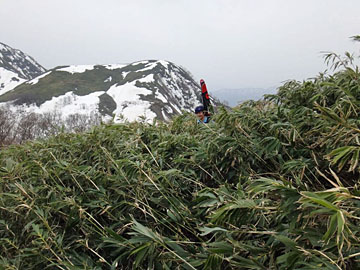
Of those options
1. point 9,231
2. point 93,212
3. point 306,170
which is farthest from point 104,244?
point 306,170

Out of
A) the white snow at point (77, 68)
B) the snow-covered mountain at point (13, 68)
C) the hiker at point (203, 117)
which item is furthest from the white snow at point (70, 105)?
the hiker at point (203, 117)

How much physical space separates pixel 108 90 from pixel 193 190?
125 meters

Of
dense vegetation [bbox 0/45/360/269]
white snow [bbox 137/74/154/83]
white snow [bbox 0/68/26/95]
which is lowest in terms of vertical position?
white snow [bbox 137/74/154/83]

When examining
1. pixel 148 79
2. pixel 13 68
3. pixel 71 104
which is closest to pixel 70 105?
pixel 71 104

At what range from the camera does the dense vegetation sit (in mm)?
1404

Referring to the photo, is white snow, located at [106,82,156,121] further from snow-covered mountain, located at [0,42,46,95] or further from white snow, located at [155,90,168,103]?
snow-covered mountain, located at [0,42,46,95]

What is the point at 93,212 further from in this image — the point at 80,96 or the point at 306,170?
the point at 80,96

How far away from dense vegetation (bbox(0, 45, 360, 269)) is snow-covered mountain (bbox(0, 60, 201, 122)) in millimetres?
81098

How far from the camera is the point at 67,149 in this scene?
289cm

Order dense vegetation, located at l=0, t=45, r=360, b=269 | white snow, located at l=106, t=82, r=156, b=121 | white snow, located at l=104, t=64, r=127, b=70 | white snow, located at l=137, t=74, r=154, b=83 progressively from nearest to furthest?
1. dense vegetation, located at l=0, t=45, r=360, b=269
2. white snow, located at l=106, t=82, r=156, b=121
3. white snow, located at l=137, t=74, r=154, b=83
4. white snow, located at l=104, t=64, r=127, b=70

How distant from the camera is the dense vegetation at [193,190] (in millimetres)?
1404

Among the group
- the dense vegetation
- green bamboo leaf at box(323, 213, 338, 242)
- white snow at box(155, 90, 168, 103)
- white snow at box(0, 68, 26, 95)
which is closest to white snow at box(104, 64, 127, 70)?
white snow at box(0, 68, 26, 95)

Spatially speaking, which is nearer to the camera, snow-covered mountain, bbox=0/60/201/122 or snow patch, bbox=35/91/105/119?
snow patch, bbox=35/91/105/119

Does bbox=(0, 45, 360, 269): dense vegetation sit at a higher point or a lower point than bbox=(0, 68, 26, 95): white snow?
lower
